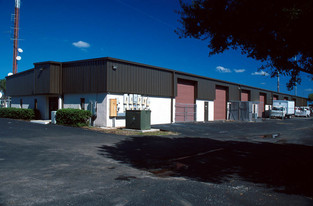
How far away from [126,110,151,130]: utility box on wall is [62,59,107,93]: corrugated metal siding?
3.21 meters

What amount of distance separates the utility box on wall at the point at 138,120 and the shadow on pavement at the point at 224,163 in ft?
18.1

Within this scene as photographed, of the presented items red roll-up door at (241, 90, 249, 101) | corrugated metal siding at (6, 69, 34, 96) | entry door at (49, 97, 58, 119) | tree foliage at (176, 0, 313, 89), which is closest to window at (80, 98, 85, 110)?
entry door at (49, 97, 58, 119)

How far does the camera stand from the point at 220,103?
113 ft

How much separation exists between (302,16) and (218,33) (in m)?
2.51

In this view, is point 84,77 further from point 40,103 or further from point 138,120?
point 40,103

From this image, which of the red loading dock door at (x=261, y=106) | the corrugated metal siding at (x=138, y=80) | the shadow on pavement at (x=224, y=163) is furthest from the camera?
the red loading dock door at (x=261, y=106)

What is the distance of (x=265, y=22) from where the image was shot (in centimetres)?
685

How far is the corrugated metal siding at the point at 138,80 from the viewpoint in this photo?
63.4ft

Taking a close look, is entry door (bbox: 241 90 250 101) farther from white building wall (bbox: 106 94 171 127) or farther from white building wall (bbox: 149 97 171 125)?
white building wall (bbox: 106 94 171 127)

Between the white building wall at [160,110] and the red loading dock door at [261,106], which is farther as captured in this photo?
the red loading dock door at [261,106]

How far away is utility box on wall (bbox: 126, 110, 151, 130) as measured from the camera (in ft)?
55.8

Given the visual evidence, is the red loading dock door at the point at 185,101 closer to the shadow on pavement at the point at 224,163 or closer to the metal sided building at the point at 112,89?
the metal sided building at the point at 112,89

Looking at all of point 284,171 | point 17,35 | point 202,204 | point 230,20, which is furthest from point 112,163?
point 17,35

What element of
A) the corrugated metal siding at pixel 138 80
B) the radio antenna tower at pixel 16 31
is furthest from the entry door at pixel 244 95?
the radio antenna tower at pixel 16 31
